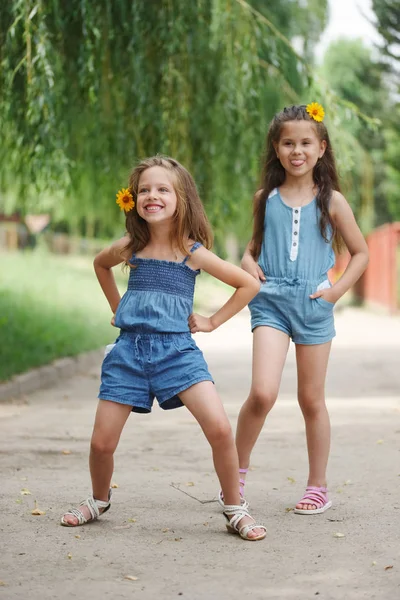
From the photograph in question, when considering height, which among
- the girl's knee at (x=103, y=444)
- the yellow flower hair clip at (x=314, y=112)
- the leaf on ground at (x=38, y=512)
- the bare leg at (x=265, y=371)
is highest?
the yellow flower hair clip at (x=314, y=112)

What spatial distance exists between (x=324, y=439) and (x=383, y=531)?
0.61 metres

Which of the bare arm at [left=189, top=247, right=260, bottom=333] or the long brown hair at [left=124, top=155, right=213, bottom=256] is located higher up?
the long brown hair at [left=124, top=155, right=213, bottom=256]

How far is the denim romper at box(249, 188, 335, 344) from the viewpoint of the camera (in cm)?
456

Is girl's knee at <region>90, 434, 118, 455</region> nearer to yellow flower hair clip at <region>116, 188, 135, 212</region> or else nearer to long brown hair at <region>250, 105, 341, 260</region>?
yellow flower hair clip at <region>116, 188, 135, 212</region>

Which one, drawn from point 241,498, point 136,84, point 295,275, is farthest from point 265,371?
point 136,84

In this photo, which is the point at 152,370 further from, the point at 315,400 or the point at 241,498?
the point at 315,400

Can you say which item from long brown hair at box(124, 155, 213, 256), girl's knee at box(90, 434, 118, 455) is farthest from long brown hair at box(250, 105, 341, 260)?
girl's knee at box(90, 434, 118, 455)

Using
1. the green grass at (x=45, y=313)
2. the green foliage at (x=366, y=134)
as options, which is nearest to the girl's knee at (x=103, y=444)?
the green grass at (x=45, y=313)

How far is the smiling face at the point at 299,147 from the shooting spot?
465cm

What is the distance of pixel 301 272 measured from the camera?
4.59 m

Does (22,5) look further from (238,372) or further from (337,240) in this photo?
(238,372)

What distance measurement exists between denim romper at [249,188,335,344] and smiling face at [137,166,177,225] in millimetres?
563

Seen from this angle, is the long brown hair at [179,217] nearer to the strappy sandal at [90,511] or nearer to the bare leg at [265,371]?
the bare leg at [265,371]

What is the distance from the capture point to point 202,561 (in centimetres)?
380
